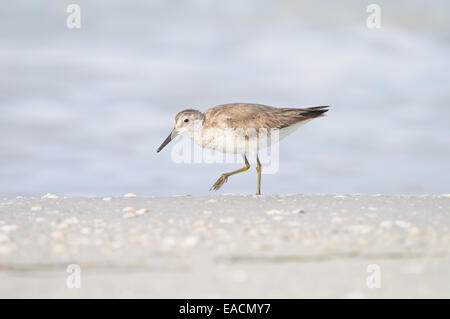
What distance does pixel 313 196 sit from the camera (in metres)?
8.27

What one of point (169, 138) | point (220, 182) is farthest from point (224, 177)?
point (169, 138)

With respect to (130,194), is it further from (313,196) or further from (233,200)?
(313,196)

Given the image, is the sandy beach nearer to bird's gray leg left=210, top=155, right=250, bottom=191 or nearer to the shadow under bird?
the shadow under bird

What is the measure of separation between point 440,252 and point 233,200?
336 cm

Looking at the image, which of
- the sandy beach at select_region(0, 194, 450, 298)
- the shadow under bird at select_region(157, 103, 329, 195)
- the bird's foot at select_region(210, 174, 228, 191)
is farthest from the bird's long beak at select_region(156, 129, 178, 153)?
the sandy beach at select_region(0, 194, 450, 298)

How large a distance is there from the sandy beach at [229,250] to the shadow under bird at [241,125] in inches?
63.0

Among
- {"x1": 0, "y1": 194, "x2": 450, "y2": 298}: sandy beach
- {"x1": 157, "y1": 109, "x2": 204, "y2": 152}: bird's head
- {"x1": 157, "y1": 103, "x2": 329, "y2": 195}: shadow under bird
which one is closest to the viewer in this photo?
{"x1": 0, "y1": 194, "x2": 450, "y2": 298}: sandy beach

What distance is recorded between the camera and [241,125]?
870 centimetres

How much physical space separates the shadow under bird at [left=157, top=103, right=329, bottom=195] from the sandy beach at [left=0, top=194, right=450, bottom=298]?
1.60 m

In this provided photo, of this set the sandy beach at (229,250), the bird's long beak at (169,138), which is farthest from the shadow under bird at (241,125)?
the sandy beach at (229,250)

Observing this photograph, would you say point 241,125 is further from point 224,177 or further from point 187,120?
point 224,177

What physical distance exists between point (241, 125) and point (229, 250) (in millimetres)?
4009

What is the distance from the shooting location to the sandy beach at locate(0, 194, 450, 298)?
423cm

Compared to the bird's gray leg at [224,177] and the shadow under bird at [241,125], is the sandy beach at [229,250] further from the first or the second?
the bird's gray leg at [224,177]
